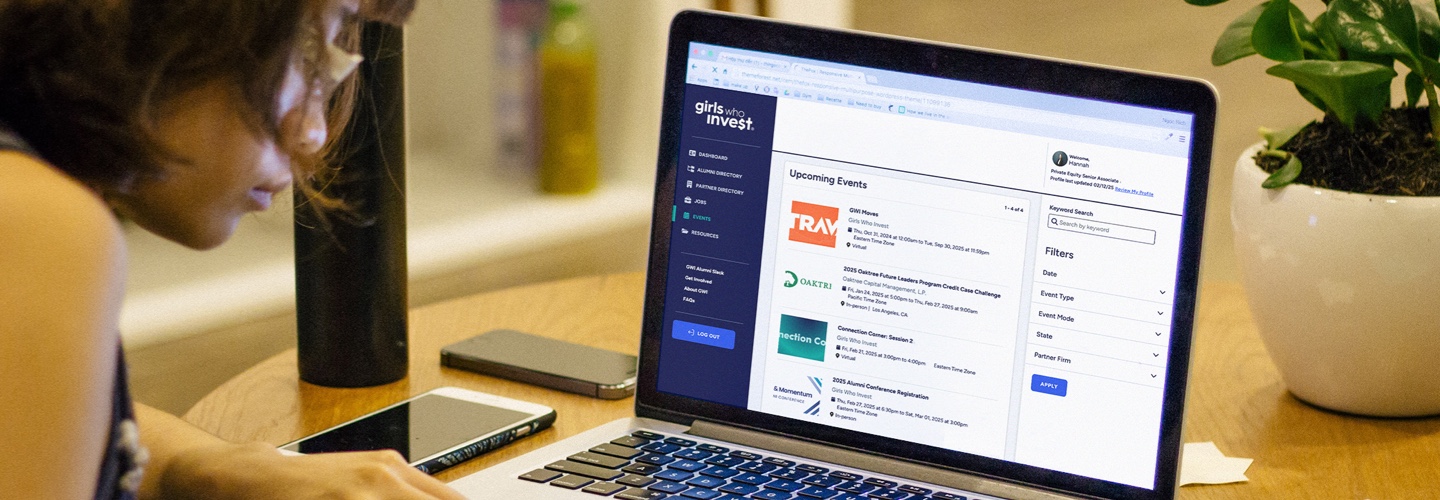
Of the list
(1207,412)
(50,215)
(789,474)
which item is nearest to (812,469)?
(789,474)

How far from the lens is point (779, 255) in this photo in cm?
79

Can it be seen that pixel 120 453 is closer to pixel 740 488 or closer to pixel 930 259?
pixel 740 488

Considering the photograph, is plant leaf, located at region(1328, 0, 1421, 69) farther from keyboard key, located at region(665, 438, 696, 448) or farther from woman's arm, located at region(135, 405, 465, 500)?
woman's arm, located at region(135, 405, 465, 500)

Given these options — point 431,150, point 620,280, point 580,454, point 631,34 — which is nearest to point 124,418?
point 580,454

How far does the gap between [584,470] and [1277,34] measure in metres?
0.54

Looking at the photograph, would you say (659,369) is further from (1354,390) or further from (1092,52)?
(1092,52)

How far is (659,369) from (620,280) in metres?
0.42

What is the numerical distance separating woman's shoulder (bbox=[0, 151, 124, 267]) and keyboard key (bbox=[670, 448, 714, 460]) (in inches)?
14.7

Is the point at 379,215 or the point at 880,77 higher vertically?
the point at 880,77

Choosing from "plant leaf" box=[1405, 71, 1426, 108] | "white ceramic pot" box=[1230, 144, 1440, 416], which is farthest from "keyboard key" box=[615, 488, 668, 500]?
"plant leaf" box=[1405, 71, 1426, 108]

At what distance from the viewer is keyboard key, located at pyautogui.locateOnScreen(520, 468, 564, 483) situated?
748 mm

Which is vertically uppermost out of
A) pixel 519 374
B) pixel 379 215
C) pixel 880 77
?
pixel 880 77

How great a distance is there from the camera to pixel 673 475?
748mm

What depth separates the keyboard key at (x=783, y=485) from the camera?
734 mm
